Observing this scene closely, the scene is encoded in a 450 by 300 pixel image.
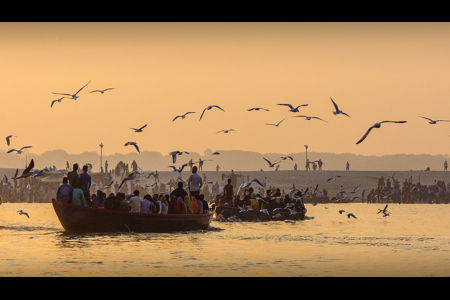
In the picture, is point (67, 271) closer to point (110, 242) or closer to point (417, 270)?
point (110, 242)

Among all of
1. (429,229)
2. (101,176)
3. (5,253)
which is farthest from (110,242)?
(101,176)

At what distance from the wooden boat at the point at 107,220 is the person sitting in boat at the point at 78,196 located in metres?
0.20

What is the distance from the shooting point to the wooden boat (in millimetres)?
28812

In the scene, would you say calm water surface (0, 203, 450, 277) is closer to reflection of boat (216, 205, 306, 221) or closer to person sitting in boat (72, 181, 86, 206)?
person sitting in boat (72, 181, 86, 206)

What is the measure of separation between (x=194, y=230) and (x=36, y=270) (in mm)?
12186

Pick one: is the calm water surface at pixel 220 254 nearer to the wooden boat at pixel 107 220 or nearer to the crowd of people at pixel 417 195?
the wooden boat at pixel 107 220

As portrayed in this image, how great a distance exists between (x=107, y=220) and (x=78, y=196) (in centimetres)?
150

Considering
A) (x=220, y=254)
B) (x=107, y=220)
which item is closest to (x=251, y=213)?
(x=107, y=220)

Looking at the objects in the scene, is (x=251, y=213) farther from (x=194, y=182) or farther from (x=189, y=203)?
(x=194, y=182)

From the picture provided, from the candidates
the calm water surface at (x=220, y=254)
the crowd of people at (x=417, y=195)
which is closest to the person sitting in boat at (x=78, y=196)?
the calm water surface at (x=220, y=254)

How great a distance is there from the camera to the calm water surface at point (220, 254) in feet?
72.8

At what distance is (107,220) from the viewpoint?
29.3 m

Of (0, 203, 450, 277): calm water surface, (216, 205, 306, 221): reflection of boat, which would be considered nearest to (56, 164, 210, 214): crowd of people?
(0, 203, 450, 277): calm water surface

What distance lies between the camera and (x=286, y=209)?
43656mm
